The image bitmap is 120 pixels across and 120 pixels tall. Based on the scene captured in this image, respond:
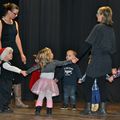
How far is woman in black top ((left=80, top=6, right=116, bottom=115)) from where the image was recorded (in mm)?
5750

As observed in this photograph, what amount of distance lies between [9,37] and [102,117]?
1689 mm

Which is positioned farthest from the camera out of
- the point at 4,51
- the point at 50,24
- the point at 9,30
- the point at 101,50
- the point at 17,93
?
the point at 50,24

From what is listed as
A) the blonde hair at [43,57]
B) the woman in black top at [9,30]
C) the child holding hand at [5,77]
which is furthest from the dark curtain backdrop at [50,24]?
the blonde hair at [43,57]

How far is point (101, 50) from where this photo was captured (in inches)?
228

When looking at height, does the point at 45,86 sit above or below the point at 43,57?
below

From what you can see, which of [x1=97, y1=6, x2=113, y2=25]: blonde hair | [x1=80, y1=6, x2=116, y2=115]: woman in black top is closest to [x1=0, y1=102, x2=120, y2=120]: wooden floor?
[x1=80, y1=6, x2=116, y2=115]: woman in black top

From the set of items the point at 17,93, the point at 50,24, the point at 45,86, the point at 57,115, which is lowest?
the point at 57,115

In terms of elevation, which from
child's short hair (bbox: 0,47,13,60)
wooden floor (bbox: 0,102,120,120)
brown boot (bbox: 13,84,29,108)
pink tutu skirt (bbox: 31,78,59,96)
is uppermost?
child's short hair (bbox: 0,47,13,60)

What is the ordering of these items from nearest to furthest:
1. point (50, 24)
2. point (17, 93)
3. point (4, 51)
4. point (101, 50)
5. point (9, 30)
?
point (101, 50) → point (4, 51) → point (9, 30) → point (17, 93) → point (50, 24)

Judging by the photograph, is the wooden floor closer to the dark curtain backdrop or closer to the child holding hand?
the child holding hand

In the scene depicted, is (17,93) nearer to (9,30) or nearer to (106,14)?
(9,30)

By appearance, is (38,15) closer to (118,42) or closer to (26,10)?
(26,10)

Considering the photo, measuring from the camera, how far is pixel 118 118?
573cm

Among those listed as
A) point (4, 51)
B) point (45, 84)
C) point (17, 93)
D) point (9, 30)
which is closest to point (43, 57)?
point (45, 84)
